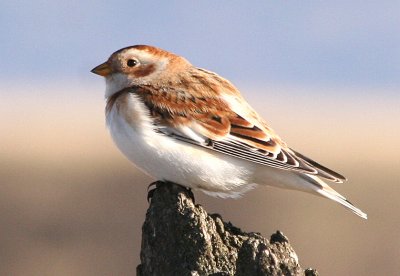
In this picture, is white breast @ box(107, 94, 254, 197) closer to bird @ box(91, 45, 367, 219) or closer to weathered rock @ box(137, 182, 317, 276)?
bird @ box(91, 45, 367, 219)

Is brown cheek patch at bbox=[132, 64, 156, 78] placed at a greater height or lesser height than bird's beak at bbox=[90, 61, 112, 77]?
greater

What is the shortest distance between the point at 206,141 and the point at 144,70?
0.89 metres

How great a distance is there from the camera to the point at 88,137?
32.8m

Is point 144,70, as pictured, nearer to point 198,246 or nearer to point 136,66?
point 136,66

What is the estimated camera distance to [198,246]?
24.1 ft

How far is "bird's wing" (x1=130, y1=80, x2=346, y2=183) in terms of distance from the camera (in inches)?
363

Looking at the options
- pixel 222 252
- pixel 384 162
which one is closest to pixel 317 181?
pixel 222 252

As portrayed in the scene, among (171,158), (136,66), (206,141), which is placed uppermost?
(136,66)

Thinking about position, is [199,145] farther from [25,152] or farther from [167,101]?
[25,152]

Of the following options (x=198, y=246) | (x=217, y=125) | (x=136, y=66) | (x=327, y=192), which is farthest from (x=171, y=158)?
(x=198, y=246)

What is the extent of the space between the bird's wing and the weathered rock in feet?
4.87

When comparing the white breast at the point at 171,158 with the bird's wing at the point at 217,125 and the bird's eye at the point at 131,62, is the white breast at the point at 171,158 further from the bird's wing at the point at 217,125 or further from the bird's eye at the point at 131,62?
the bird's eye at the point at 131,62

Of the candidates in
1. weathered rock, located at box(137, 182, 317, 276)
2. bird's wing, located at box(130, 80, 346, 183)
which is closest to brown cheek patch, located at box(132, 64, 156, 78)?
bird's wing, located at box(130, 80, 346, 183)

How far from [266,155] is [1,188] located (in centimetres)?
1423
